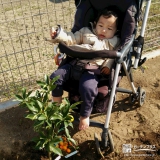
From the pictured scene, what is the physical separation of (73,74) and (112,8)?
844 millimetres

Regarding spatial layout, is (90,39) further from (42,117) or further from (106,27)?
(42,117)

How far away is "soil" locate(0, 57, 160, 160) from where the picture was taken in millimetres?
3045

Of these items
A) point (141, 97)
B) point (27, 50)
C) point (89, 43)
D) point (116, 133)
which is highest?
point (89, 43)

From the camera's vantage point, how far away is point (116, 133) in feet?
10.8

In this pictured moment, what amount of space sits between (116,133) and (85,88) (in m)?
0.88

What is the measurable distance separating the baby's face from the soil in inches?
40.8

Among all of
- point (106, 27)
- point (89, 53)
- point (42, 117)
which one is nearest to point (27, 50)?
point (106, 27)

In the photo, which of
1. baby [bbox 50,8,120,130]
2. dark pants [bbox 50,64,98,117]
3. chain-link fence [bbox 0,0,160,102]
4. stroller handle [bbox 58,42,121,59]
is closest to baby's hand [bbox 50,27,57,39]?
baby [bbox 50,8,120,130]

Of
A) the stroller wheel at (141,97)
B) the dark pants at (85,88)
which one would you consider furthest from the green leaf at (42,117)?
the stroller wheel at (141,97)

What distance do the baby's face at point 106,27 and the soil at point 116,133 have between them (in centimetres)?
104

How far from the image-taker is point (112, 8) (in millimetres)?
3086

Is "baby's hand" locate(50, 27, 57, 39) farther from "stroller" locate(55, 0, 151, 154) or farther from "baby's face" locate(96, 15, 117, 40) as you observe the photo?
"baby's face" locate(96, 15, 117, 40)

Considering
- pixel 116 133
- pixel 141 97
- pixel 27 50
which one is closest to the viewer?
pixel 116 133

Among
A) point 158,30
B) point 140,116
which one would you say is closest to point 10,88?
point 140,116
